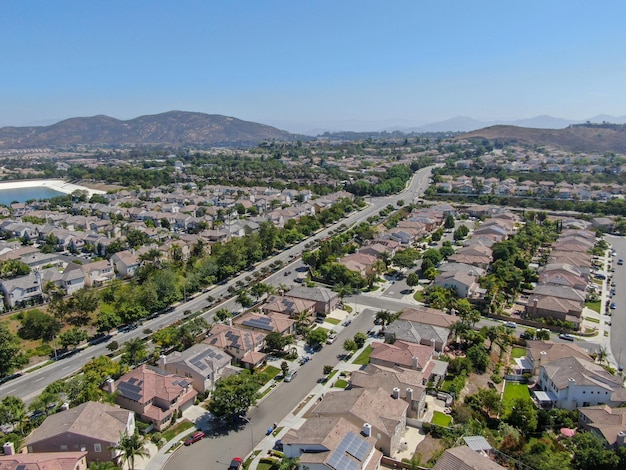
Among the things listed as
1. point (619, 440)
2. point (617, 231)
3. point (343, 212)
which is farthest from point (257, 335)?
point (617, 231)

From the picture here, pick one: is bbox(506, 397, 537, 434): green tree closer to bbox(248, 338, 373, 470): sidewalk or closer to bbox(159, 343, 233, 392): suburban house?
bbox(248, 338, 373, 470): sidewalk

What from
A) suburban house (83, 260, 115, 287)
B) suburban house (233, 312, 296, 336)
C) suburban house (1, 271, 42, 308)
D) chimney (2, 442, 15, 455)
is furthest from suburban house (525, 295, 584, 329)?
suburban house (1, 271, 42, 308)

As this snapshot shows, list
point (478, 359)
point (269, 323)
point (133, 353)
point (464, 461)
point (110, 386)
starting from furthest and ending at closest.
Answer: point (269, 323) → point (133, 353) → point (478, 359) → point (110, 386) → point (464, 461)

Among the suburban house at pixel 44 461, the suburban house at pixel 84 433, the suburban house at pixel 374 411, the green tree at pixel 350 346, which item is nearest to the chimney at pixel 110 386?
the suburban house at pixel 84 433

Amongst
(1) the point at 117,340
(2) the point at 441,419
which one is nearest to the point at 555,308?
(2) the point at 441,419

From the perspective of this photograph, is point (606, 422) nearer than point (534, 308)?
Yes

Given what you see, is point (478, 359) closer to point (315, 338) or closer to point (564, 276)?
point (315, 338)
